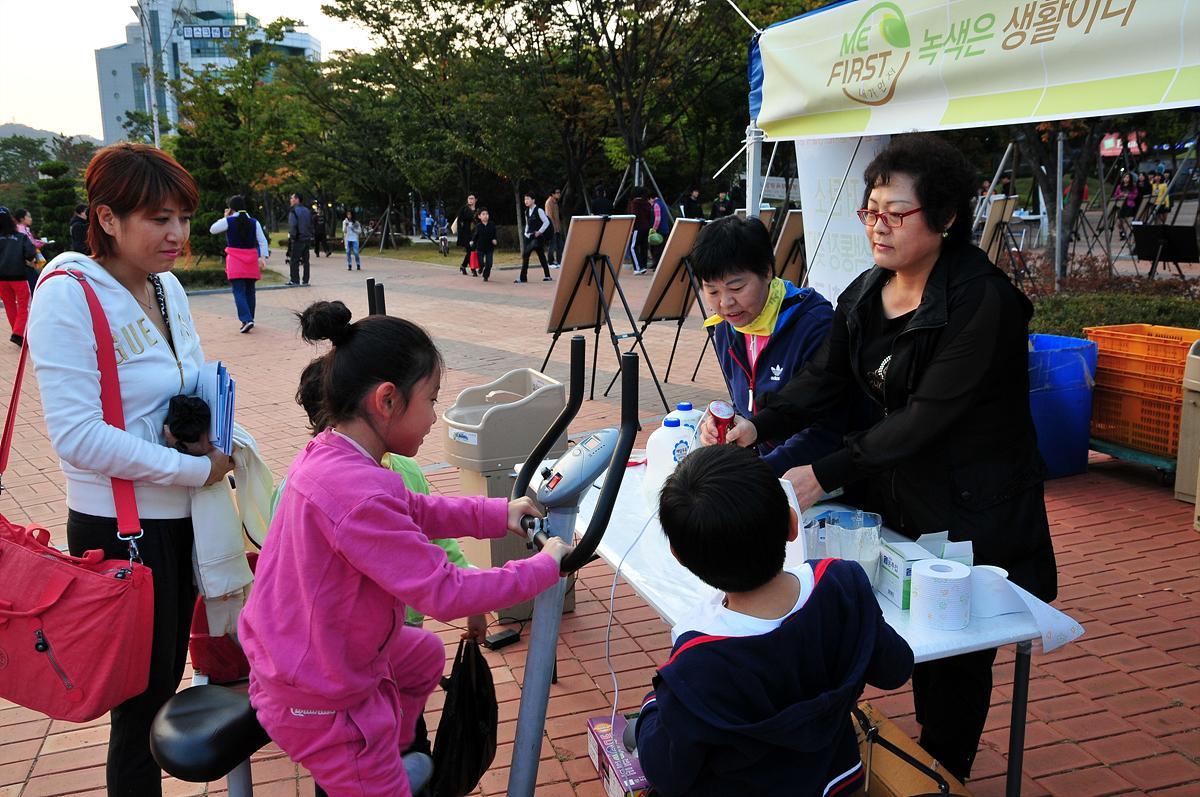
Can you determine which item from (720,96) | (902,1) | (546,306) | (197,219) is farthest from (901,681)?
(720,96)

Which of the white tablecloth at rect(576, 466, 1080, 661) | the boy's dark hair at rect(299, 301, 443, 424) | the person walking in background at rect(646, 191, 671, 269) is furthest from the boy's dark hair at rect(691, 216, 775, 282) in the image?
the person walking in background at rect(646, 191, 671, 269)

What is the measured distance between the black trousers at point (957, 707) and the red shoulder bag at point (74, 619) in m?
2.04

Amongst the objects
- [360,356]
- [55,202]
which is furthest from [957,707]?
[55,202]

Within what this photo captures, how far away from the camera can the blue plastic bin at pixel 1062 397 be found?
17.5ft

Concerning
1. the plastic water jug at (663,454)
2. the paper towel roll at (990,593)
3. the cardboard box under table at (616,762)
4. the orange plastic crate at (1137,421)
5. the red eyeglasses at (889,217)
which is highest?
the red eyeglasses at (889,217)

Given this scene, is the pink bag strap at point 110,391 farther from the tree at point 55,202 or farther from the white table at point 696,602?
the tree at point 55,202

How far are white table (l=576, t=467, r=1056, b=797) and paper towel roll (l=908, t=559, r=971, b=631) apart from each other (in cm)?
2

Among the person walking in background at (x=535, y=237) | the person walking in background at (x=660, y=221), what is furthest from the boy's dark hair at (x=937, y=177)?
the person walking in background at (x=660, y=221)

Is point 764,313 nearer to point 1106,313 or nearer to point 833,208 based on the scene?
point 833,208

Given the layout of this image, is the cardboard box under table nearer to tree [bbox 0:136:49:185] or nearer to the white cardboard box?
the white cardboard box

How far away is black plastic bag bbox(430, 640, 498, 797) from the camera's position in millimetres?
2000

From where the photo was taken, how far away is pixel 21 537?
215 centimetres

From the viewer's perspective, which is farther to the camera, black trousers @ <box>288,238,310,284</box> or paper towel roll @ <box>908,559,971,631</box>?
black trousers @ <box>288,238,310,284</box>

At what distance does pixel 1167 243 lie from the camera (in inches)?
495
